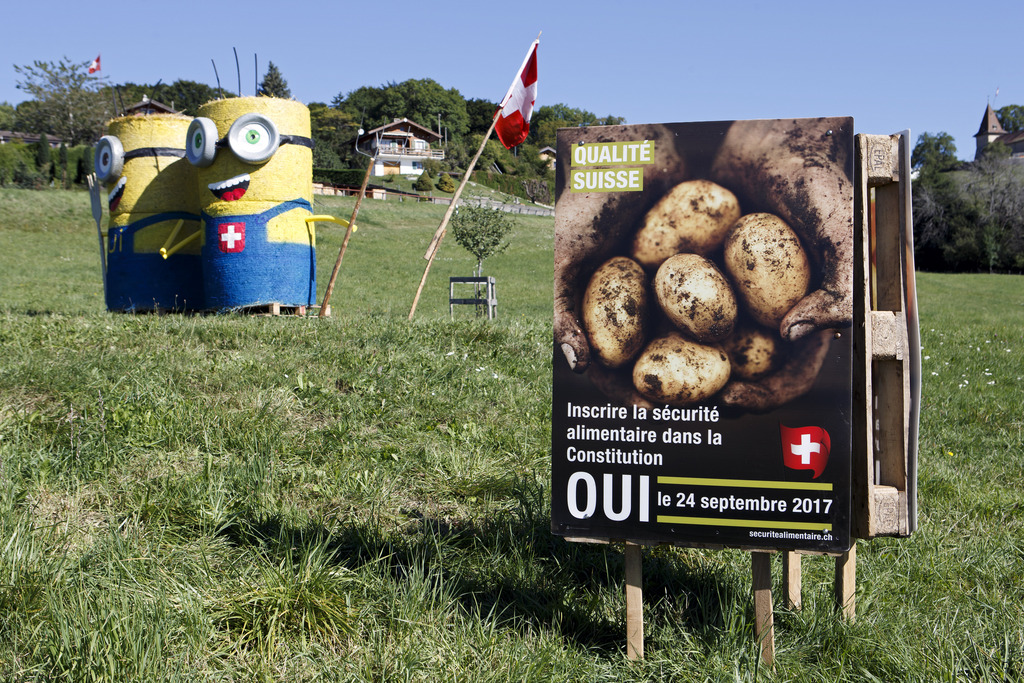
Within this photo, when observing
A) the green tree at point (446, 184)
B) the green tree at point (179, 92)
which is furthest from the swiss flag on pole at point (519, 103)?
the green tree at point (179, 92)

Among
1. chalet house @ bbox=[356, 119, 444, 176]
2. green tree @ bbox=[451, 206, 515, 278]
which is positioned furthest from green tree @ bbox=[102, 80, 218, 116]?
green tree @ bbox=[451, 206, 515, 278]

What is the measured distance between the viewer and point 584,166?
2508mm

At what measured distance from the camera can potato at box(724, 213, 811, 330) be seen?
7.72ft

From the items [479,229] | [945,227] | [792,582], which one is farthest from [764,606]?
[945,227]

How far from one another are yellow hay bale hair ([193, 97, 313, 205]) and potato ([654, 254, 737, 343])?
22.8 ft

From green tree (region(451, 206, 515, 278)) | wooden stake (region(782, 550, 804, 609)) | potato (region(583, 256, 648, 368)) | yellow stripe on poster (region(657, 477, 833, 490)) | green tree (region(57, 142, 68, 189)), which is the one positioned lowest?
wooden stake (region(782, 550, 804, 609))

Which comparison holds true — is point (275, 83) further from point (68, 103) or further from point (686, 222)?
point (686, 222)

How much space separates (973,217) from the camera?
56.8 metres

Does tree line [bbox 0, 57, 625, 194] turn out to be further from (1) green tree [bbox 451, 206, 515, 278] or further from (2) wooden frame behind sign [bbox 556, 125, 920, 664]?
(2) wooden frame behind sign [bbox 556, 125, 920, 664]

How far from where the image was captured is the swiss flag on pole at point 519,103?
7.42 metres

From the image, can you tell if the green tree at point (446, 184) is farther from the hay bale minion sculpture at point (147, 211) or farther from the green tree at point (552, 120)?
the hay bale minion sculpture at point (147, 211)

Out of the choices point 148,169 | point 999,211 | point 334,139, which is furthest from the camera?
point 334,139

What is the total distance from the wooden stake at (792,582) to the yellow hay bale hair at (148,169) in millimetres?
8416

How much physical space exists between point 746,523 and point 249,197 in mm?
7558
